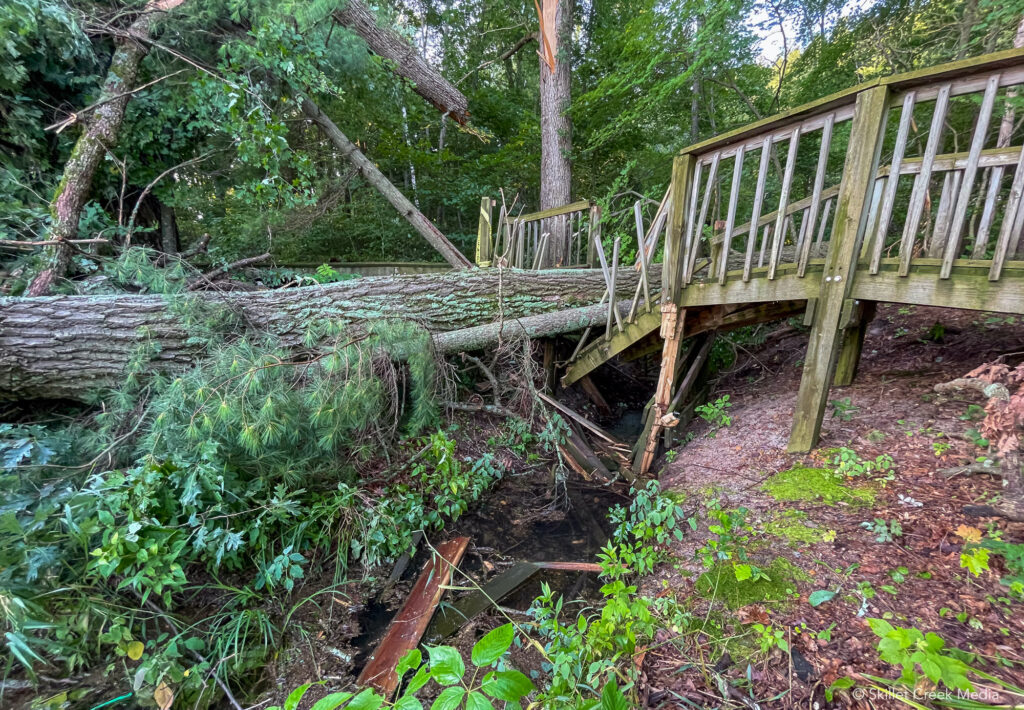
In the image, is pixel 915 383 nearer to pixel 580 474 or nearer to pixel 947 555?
pixel 947 555

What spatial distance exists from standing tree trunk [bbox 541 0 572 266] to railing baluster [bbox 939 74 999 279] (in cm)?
547

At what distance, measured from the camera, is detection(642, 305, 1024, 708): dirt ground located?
1375mm

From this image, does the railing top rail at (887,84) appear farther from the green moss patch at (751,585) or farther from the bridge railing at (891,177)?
the green moss patch at (751,585)

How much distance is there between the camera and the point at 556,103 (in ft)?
22.0

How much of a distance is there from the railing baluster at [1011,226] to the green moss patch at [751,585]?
5.26ft

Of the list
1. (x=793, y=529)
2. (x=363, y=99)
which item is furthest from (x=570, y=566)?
(x=363, y=99)

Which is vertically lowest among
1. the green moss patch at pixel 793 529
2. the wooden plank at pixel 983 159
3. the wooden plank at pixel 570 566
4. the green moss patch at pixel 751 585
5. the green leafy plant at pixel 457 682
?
the wooden plank at pixel 570 566

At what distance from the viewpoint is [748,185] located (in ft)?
24.6

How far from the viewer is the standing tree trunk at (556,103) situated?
6418mm

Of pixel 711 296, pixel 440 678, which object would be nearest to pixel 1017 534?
pixel 711 296

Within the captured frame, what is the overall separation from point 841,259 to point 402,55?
5936 mm

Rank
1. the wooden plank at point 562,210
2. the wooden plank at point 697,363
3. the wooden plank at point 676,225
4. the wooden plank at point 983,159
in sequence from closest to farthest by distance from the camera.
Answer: the wooden plank at point 983,159, the wooden plank at point 676,225, the wooden plank at point 697,363, the wooden plank at point 562,210

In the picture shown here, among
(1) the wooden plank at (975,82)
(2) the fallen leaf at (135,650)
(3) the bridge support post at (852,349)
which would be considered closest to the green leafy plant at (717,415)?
(3) the bridge support post at (852,349)

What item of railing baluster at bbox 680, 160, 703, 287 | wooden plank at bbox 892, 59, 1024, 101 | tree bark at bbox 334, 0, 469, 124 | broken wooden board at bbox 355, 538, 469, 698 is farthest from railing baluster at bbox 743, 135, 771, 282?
tree bark at bbox 334, 0, 469, 124
